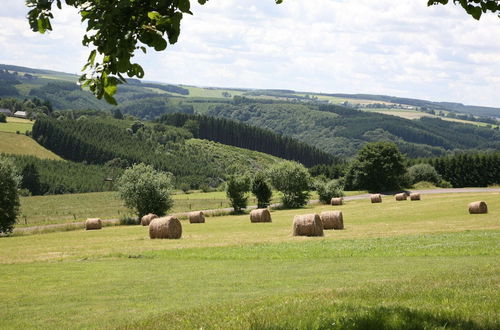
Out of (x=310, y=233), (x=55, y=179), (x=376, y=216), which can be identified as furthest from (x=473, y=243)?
(x=55, y=179)

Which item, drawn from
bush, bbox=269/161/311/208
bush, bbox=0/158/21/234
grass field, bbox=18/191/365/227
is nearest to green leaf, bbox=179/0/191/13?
bush, bbox=0/158/21/234

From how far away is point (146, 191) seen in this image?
64.3m

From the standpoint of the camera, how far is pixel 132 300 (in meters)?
15.4

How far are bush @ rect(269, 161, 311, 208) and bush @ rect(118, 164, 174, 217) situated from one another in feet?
89.2

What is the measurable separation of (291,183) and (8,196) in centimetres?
4611

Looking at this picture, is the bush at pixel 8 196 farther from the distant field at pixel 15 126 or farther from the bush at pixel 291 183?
the distant field at pixel 15 126

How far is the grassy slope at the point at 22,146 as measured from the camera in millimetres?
146375

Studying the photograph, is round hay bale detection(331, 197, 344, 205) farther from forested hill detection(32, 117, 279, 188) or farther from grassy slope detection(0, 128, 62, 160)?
grassy slope detection(0, 128, 62, 160)

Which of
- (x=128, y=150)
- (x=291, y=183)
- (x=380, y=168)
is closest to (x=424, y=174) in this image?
(x=380, y=168)

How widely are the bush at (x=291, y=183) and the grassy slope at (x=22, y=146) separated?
81.7 meters

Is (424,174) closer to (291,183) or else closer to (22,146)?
(291,183)

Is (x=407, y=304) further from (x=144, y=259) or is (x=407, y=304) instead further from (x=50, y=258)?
(x=50, y=258)

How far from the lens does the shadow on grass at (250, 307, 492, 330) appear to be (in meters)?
8.66

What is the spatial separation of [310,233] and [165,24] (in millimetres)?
30667
